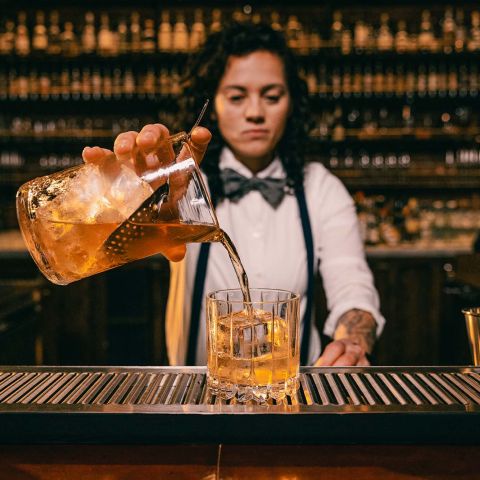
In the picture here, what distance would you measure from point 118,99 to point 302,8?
153 centimetres

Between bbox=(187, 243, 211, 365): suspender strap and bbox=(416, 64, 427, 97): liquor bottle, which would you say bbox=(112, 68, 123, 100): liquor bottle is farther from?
bbox=(187, 243, 211, 365): suspender strap

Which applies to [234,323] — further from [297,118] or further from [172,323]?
[297,118]

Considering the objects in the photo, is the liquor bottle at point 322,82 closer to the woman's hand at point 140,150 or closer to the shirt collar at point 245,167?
the shirt collar at point 245,167

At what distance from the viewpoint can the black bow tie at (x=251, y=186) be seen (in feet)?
5.96

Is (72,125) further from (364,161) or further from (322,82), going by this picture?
(364,161)

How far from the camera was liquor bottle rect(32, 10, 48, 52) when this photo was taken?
4.54 meters

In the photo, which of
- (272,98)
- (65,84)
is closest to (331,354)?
(272,98)

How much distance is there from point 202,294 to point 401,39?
3.52 metres

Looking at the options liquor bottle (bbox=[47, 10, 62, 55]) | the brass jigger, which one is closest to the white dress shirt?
the brass jigger

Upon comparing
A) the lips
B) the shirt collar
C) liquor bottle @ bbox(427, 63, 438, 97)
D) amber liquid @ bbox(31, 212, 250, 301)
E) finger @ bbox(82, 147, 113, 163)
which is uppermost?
liquor bottle @ bbox(427, 63, 438, 97)

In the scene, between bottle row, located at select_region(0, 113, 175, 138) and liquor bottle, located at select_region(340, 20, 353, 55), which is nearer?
liquor bottle, located at select_region(340, 20, 353, 55)

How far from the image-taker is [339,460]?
704mm

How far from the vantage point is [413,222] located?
14.2 ft

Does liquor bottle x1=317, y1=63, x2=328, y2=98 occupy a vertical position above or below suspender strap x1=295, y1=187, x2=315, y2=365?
above
